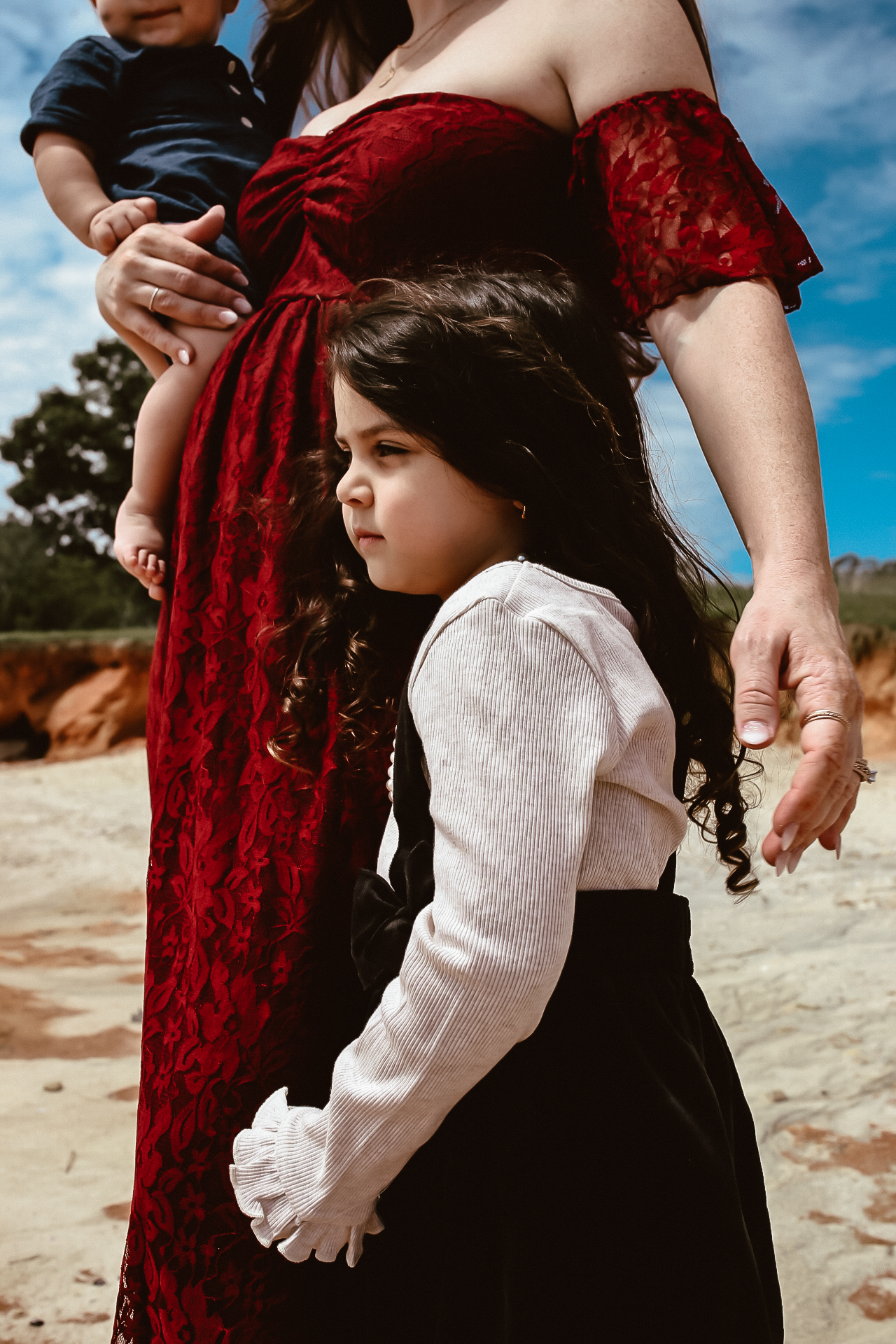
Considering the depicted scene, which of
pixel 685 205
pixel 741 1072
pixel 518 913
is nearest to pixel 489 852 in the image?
pixel 518 913

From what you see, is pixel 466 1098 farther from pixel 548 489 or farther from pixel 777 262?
pixel 777 262

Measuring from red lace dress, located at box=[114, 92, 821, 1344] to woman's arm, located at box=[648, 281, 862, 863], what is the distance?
0.22 ft

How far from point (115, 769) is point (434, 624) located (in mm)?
9379

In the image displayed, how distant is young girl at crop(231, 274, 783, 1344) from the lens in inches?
32.7

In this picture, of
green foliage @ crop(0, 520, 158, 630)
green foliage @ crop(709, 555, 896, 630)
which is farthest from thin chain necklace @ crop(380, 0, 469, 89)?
green foliage @ crop(0, 520, 158, 630)

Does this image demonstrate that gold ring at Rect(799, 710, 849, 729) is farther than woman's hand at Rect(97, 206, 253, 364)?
No

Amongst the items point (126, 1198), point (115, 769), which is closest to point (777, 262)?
point (126, 1198)

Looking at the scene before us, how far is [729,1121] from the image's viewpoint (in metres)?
1.09

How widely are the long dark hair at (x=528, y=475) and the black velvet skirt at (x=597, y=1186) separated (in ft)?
0.95

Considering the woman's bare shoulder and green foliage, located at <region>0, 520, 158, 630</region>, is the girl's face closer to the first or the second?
the woman's bare shoulder

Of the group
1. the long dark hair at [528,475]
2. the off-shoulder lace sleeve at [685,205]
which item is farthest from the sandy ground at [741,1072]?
the off-shoulder lace sleeve at [685,205]

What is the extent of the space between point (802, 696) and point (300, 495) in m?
0.62

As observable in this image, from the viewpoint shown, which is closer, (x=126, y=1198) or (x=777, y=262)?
(x=777, y=262)

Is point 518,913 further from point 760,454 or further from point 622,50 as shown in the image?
point 622,50
